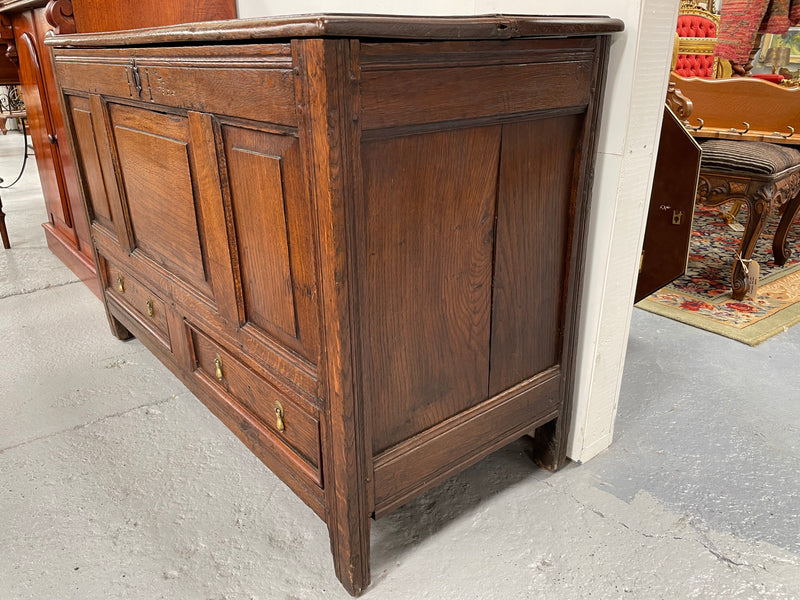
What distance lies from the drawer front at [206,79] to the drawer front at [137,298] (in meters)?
0.61

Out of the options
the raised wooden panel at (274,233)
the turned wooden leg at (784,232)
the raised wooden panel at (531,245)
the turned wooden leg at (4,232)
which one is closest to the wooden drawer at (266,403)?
the raised wooden panel at (274,233)

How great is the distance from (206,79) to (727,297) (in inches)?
98.3

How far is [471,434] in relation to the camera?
1393 millimetres

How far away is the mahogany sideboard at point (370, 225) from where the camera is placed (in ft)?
3.19

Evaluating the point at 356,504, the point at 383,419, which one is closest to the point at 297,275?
the point at 383,419

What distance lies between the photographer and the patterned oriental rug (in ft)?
8.04

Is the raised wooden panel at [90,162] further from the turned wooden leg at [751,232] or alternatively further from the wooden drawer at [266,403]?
the turned wooden leg at [751,232]

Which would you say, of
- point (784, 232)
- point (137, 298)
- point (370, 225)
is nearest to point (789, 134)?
point (784, 232)

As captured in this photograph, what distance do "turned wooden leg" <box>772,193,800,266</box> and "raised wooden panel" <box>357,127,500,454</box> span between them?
2517 millimetres

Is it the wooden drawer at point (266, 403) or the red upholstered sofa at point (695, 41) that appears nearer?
the wooden drawer at point (266, 403)

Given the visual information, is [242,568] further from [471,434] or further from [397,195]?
[397,195]

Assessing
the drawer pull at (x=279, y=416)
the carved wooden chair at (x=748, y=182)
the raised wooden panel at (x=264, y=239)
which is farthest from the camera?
the carved wooden chair at (x=748, y=182)

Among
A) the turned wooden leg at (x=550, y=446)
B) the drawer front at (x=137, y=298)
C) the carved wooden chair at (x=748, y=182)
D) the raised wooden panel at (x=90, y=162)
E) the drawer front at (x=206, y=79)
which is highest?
the drawer front at (x=206, y=79)

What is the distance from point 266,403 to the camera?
1.40 meters
